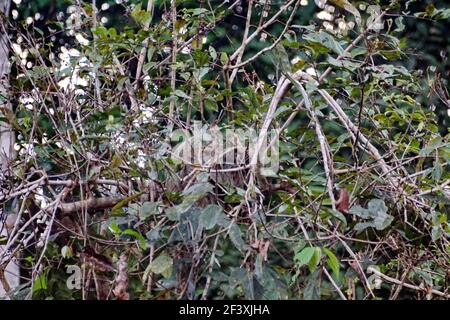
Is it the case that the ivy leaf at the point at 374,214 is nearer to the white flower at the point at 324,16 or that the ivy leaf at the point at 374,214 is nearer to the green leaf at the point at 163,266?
the green leaf at the point at 163,266

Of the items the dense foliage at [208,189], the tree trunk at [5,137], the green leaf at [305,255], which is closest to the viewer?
the green leaf at [305,255]

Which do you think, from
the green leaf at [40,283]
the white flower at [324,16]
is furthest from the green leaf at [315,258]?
the white flower at [324,16]

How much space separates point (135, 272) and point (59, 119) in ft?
1.29


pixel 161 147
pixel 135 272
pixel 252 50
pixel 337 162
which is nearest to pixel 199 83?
pixel 161 147

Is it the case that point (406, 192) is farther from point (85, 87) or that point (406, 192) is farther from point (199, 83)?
point (85, 87)

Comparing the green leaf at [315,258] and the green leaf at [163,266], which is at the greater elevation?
the green leaf at [163,266]

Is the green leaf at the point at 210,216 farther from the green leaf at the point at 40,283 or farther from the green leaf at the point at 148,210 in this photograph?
the green leaf at the point at 40,283

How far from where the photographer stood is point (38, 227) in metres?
1.46

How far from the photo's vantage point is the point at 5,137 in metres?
2.32

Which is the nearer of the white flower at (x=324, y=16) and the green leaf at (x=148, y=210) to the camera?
the green leaf at (x=148, y=210)

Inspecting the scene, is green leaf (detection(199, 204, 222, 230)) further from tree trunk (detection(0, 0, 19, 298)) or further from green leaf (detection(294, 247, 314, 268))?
tree trunk (detection(0, 0, 19, 298))

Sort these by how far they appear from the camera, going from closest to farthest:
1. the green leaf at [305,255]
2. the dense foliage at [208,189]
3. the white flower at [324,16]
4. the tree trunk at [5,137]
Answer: the green leaf at [305,255] < the dense foliage at [208,189] < the tree trunk at [5,137] < the white flower at [324,16]

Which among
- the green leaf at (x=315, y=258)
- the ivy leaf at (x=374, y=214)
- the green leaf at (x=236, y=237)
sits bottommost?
the green leaf at (x=315, y=258)

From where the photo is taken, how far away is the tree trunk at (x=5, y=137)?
155cm
